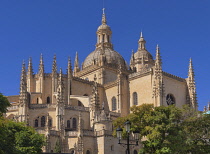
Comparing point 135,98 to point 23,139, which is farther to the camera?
point 135,98

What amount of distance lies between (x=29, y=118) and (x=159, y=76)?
2144 cm

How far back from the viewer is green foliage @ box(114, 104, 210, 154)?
39.6 meters

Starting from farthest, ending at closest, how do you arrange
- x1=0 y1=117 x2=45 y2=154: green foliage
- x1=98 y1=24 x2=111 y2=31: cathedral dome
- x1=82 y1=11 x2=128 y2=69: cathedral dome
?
1. x1=98 y1=24 x2=111 y2=31: cathedral dome
2. x1=82 y1=11 x2=128 y2=69: cathedral dome
3. x1=0 y1=117 x2=45 y2=154: green foliage

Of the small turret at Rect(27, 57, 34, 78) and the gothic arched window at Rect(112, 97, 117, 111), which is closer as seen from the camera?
the small turret at Rect(27, 57, 34, 78)

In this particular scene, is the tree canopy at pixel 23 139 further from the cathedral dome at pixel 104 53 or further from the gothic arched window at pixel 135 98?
the cathedral dome at pixel 104 53

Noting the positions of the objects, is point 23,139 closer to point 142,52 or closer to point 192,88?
point 192,88

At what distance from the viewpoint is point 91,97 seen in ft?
208

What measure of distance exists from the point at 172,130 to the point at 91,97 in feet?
75.8

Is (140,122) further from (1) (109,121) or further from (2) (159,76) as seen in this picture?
(2) (159,76)

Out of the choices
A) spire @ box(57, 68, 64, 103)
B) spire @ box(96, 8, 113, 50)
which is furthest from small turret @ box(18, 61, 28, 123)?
spire @ box(96, 8, 113, 50)

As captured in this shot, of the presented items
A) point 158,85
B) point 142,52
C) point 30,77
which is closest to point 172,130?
point 158,85

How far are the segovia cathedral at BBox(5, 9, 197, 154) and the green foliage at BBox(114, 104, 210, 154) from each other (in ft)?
36.3

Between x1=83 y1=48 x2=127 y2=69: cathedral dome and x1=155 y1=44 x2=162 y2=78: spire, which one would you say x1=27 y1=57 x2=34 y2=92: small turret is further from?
x1=155 y1=44 x2=162 y2=78: spire

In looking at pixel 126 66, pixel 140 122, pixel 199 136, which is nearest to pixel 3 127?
pixel 140 122
